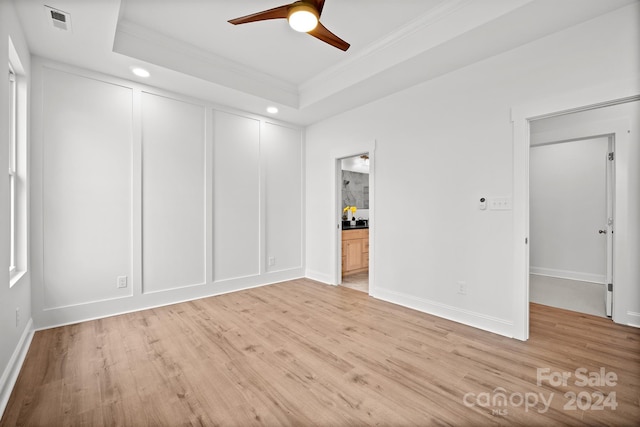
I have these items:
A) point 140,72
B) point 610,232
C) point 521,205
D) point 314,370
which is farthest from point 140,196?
point 610,232

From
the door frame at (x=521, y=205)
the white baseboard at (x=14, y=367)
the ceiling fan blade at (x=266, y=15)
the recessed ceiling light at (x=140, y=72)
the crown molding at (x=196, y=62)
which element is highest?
the crown molding at (x=196, y=62)

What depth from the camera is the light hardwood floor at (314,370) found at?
1624 mm

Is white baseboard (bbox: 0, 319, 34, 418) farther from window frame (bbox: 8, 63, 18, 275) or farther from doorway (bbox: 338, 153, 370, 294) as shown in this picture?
doorway (bbox: 338, 153, 370, 294)

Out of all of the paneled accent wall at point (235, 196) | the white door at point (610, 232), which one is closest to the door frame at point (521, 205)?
the white door at point (610, 232)

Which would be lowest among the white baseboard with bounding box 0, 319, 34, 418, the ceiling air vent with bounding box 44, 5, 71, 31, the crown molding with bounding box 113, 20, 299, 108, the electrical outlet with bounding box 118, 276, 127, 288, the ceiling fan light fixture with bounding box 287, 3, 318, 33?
the white baseboard with bounding box 0, 319, 34, 418

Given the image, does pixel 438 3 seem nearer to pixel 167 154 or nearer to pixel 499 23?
pixel 499 23

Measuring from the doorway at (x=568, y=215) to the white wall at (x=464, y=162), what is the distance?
1889 mm

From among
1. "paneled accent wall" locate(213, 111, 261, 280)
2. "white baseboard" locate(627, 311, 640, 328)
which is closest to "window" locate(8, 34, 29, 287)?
"paneled accent wall" locate(213, 111, 261, 280)

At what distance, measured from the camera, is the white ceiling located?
2256 millimetres

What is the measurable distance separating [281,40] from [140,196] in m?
2.44

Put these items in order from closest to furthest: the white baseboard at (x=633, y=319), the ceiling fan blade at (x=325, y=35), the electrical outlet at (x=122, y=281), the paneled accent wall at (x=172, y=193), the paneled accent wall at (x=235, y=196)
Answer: the ceiling fan blade at (x=325, y=35) → the white baseboard at (x=633, y=319) → the electrical outlet at (x=122, y=281) → the paneled accent wall at (x=172, y=193) → the paneled accent wall at (x=235, y=196)

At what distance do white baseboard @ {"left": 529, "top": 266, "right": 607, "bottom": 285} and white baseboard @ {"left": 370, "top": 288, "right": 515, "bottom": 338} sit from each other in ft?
10.8

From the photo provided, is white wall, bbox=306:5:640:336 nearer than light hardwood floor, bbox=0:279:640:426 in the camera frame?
No

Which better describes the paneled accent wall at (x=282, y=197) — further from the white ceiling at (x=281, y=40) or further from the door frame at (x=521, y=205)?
the door frame at (x=521, y=205)
